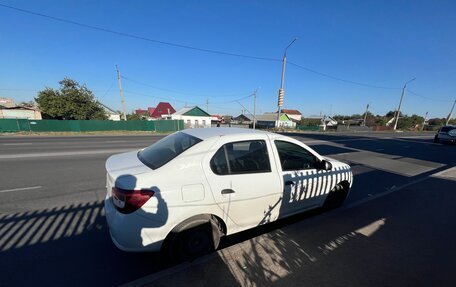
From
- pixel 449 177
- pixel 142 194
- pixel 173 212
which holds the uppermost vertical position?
pixel 142 194

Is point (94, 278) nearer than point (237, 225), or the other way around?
point (94, 278)

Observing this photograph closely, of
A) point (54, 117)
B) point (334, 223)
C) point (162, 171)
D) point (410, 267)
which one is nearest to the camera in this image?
point (162, 171)

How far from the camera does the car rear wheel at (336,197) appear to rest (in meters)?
4.03

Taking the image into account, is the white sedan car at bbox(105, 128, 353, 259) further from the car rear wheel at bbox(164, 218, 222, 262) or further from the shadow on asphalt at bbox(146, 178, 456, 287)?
the shadow on asphalt at bbox(146, 178, 456, 287)

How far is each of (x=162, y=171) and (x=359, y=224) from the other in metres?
3.43

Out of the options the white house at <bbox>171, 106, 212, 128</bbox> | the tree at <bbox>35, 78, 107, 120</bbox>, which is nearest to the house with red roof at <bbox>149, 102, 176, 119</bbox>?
the white house at <bbox>171, 106, 212, 128</bbox>

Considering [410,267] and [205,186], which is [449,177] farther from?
[205,186]

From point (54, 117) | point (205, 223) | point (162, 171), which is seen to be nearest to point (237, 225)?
point (205, 223)

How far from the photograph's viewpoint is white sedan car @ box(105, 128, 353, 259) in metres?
2.24

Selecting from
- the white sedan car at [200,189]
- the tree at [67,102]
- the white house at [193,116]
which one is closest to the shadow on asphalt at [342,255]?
the white sedan car at [200,189]

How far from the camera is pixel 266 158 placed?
3.02 metres

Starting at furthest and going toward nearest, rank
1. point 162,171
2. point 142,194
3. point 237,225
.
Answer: point 237,225
point 162,171
point 142,194

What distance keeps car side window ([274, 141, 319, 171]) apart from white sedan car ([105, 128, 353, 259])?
0.05 ft

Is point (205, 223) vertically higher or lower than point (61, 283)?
higher
